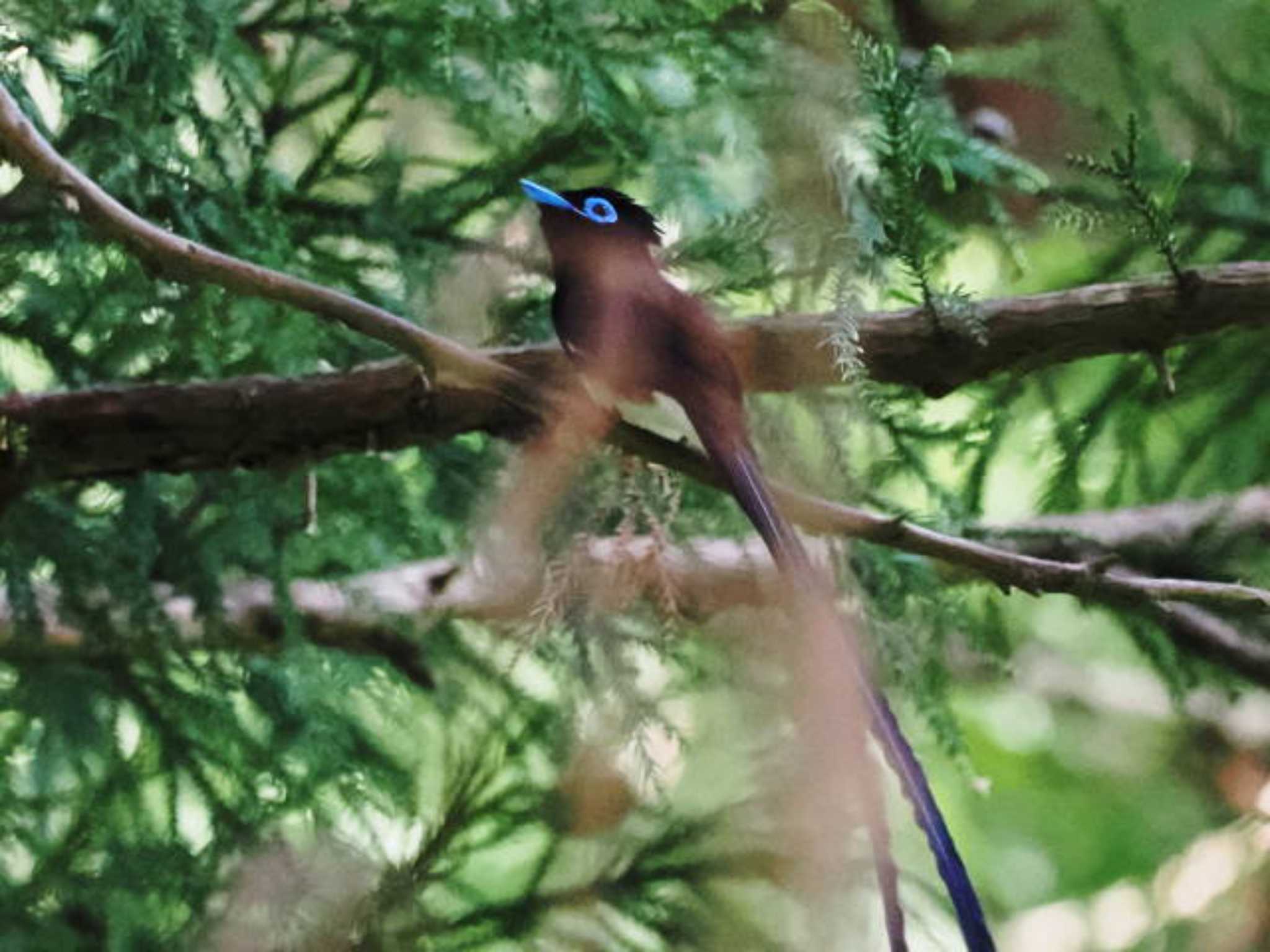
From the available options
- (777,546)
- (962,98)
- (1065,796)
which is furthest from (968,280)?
(1065,796)

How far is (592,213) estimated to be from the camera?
2.06m

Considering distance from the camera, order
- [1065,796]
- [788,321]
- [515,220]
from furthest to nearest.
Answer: [1065,796]
[515,220]
[788,321]

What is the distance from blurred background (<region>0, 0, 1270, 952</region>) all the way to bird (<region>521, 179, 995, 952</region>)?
6.3 inches

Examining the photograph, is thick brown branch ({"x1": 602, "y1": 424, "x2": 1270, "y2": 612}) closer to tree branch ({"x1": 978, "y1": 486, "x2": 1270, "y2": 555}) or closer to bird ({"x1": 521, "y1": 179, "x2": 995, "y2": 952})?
bird ({"x1": 521, "y1": 179, "x2": 995, "y2": 952})

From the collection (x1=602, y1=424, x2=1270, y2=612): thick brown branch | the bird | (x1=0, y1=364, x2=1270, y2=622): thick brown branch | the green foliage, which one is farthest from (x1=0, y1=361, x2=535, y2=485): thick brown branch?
the green foliage

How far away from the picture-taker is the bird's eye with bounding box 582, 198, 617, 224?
2.06 m

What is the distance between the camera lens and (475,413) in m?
2.16

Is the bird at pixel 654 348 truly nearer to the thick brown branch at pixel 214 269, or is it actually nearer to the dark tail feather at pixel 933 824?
the dark tail feather at pixel 933 824

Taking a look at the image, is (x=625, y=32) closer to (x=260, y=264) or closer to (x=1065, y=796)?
(x=260, y=264)

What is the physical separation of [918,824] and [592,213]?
918 millimetres

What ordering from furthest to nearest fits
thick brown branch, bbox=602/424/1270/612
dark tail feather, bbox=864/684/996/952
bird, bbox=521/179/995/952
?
1. thick brown branch, bbox=602/424/1270/612
2. bird, bbox=521/179/995/952
3. dark tail feather, bbox=864/684/996/952

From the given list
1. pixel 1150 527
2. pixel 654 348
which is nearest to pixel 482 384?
pixel 654 348

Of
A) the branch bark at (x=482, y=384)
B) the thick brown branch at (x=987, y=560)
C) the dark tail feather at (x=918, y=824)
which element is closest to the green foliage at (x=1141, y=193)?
the branch bark at (x=482, y=384)

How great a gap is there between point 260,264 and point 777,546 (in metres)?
0.98
